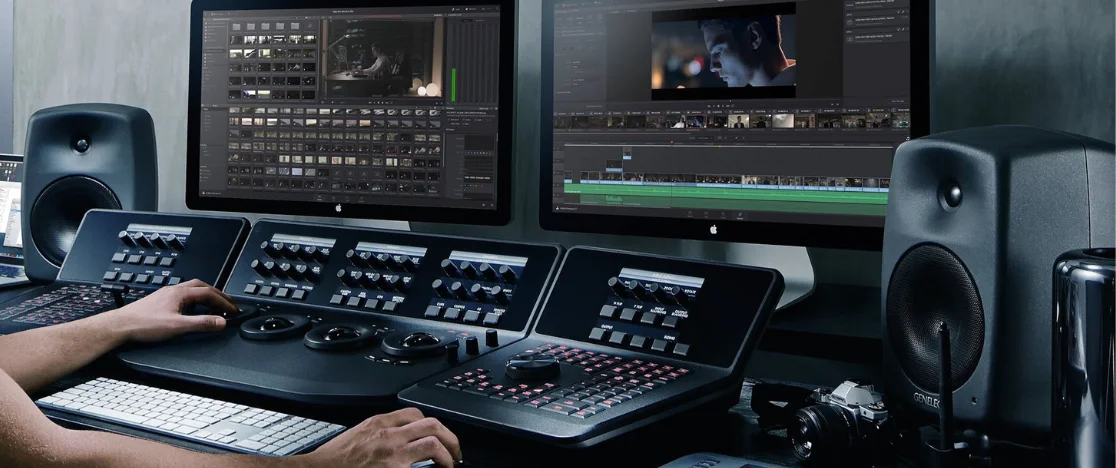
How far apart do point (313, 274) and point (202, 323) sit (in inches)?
7.2

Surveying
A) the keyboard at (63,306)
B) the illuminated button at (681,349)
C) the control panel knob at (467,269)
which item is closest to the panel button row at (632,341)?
the illuminated button at (681,349)

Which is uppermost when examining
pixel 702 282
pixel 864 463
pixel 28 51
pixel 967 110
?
pixel 28 51

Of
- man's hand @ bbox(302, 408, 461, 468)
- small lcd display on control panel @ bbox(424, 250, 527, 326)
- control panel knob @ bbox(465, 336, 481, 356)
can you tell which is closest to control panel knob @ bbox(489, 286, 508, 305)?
small lcd display on control panel @ bbox(424, 250, 527, 326)

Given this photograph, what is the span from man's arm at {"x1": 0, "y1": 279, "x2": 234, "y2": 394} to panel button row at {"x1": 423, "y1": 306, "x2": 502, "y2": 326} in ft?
0.88

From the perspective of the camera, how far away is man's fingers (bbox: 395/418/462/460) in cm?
83

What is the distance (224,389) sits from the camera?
102cm

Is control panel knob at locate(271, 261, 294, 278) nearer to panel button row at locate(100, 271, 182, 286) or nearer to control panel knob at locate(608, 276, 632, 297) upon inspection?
panel button row at locate(100, 271, 182, 286)

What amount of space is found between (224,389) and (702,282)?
538 millimetres

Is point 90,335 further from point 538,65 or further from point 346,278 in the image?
point 538,65

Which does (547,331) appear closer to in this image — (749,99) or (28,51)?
(749,99)

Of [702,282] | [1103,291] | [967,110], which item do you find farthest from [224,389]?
[967,110]

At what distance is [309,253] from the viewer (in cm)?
134

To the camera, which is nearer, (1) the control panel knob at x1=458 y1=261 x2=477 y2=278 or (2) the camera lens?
(2) the camera lens

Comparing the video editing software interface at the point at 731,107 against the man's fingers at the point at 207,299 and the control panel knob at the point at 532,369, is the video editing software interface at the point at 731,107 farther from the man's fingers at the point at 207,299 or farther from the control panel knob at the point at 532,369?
the man's fingers at the point at 207,299
